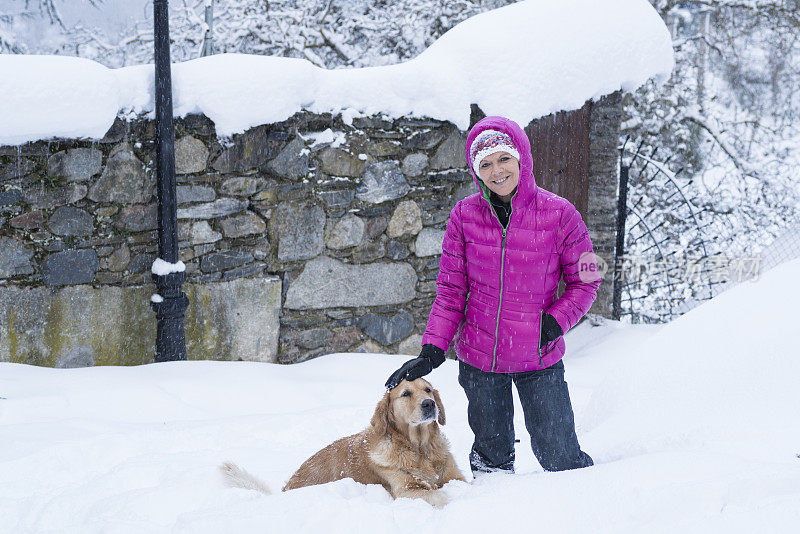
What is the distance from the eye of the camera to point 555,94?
5.45 meters

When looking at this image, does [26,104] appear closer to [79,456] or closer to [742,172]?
[79,456]

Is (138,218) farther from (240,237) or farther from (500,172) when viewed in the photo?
(500,172)

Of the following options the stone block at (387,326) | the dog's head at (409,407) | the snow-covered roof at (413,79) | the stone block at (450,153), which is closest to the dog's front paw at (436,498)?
the dog's head at (409,407)

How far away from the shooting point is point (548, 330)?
7.82 feet

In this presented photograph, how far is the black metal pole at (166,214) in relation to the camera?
13.3 feet

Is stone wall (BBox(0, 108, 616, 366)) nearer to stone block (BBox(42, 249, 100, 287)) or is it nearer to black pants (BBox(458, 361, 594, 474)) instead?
stone block (BBox(42, 249, 100, 287))

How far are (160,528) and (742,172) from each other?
34.1ft

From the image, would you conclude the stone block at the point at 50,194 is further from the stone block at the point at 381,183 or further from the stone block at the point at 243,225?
the stone block at the point at 381,183

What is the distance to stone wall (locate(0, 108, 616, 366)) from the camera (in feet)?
13.0

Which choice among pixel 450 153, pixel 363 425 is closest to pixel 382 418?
pixel 363 425

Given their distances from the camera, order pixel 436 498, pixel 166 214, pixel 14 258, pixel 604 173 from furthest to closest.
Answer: pixel 604 173 < pixel 166 214 < pixel 14 258 < pixel 436 498

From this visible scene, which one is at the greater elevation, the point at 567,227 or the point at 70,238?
the point at 567,227

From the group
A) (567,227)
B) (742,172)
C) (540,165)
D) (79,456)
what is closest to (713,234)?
(742,172)

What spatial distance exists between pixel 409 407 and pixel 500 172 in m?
0.89
